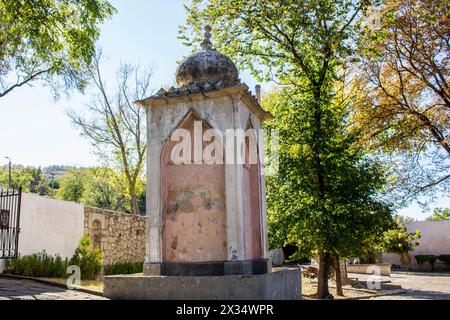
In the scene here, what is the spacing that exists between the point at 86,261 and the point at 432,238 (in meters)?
25.9

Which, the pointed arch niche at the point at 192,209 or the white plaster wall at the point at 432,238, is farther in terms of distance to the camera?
the white plaster wall at the point at 432,238

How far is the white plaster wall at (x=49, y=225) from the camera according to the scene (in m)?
12.9

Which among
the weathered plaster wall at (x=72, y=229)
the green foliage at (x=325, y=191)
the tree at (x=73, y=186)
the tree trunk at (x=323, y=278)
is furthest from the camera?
the tree at (x=73, y=186)

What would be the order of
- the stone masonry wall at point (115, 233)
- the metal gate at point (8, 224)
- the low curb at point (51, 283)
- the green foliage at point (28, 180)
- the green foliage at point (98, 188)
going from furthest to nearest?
the green foliage at point (28, 180) < the green foliage at point (98, 188) < the stone masonry wall at point (115, 233) < the metal gate at point (8, 224) < the low curb at point (51, 283)

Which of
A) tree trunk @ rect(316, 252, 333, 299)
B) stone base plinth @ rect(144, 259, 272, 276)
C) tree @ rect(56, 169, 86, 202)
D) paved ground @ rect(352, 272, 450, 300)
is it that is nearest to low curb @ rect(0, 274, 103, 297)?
stone base plinth @ rect(144, 259, 272, 276)

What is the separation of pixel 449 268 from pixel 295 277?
26.2 metres

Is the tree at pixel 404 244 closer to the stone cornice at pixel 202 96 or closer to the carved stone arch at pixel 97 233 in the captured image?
the carved stone arch at pixel 97 233

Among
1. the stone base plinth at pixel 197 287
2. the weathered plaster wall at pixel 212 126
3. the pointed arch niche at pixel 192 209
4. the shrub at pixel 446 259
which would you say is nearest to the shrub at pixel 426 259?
the shrub at pixel 446 259

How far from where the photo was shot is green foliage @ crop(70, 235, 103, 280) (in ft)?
39.9

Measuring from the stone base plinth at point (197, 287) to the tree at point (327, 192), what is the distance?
633cm

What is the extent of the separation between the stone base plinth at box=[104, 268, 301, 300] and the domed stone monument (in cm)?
1

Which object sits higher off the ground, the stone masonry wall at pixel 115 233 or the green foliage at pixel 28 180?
the green foliage at pixel 28 180

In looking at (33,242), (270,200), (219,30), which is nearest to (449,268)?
(270,200)

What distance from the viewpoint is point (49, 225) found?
46.3ft
